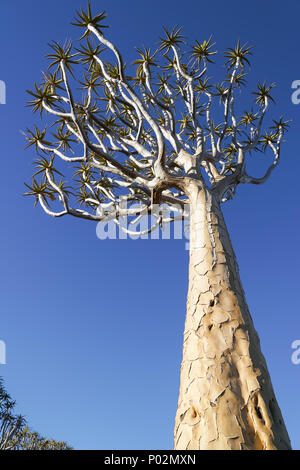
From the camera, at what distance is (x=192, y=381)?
2697mm

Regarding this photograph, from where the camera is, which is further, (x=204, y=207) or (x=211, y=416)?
(x=204, y=207)

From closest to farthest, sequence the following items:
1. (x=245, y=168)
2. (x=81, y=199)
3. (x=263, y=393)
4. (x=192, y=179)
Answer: (x=263, y=393) → (x=192, y=179) → (x=245, y=168) → (x=81, y=199)

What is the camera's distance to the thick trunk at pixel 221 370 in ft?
7.52

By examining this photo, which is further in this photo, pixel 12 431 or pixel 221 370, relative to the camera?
pixel 12 431

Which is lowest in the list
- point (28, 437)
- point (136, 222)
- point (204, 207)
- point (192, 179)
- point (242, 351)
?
point (28, 437)

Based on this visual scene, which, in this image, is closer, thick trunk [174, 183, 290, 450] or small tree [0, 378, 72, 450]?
thick trunk [174, 183, 290, 450]

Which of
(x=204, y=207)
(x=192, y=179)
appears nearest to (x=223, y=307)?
(x=204, y=207)

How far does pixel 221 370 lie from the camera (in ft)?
8.57

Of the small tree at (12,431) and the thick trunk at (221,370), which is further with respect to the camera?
the small tree at (12,431)

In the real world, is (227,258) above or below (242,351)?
above

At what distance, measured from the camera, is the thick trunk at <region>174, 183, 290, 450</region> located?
90.3 inches

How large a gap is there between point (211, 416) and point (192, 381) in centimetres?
35
